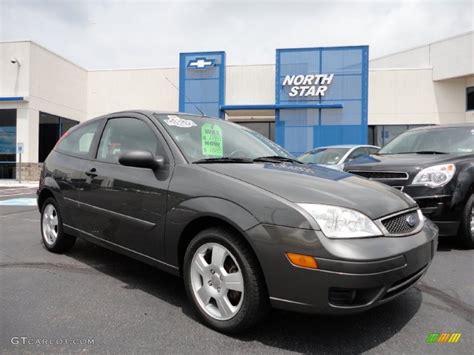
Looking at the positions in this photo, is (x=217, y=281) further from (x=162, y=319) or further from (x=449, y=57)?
(x=449, y=57)

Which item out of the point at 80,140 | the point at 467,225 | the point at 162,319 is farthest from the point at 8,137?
the point at 467,225

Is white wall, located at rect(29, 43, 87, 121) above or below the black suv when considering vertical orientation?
above

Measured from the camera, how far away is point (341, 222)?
2414mm

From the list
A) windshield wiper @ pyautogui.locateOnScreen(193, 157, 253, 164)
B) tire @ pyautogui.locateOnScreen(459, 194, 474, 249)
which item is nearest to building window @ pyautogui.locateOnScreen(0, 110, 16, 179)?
windshield wiper @ pyautogui.locateOnScreen(193, 157, 253, 164)

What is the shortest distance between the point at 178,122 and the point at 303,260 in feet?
6.00

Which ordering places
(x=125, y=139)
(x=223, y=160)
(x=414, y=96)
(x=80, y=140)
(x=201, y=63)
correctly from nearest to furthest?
(x=223, y=160) → (x=125, y=139) → (x=80, y=140) → (x=201, y=63) → (x=414, y=96)

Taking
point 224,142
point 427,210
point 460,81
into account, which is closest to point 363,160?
point 427,210

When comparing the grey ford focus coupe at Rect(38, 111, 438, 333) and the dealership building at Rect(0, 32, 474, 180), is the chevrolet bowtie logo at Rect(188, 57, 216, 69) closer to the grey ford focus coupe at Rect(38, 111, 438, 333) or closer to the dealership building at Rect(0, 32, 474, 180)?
the dealership building at Rect(0, 32, 474, 180)

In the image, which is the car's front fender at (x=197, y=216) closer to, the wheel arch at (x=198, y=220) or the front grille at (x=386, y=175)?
the wheel arch at (x=198, y=220)

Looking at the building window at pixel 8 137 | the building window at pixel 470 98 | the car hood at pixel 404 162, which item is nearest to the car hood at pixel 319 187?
the car hood at pixel 404 162

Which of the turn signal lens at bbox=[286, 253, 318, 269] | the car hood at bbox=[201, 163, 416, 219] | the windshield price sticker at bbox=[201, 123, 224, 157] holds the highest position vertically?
the windshield price sticker at bbox=[201, 123, 224, 157]

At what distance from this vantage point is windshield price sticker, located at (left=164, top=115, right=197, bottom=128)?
3.52 meters

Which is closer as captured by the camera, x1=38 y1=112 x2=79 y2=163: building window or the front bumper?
the front bumper

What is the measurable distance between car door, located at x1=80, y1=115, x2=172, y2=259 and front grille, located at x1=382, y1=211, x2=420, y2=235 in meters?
1.63
